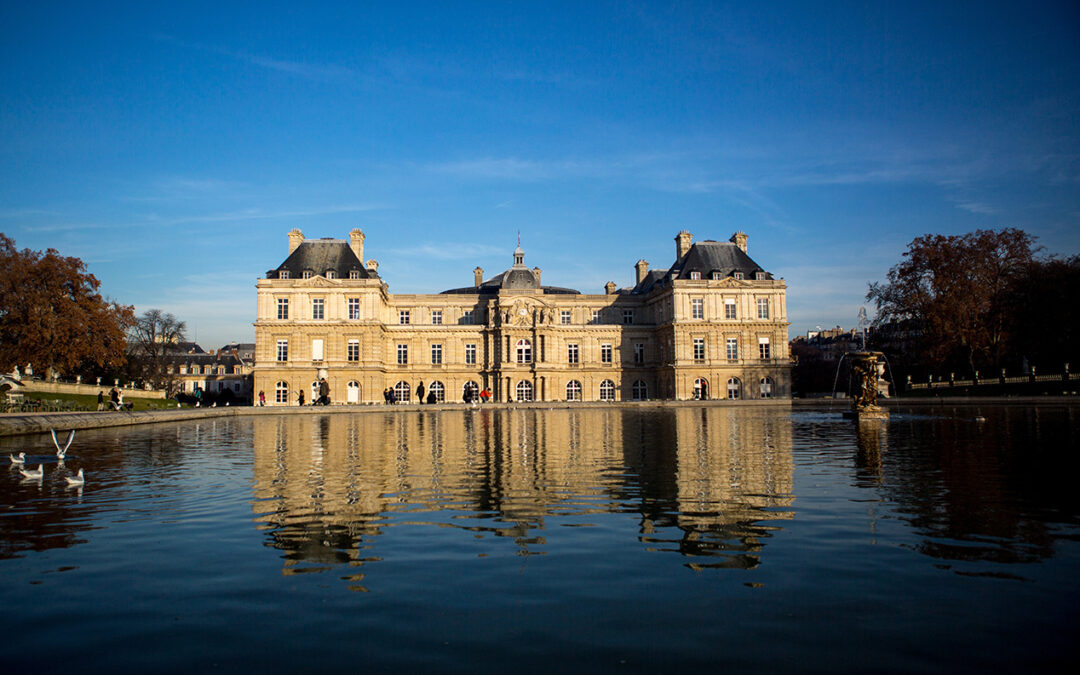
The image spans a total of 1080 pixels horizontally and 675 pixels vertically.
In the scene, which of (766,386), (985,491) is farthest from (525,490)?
(766,386)

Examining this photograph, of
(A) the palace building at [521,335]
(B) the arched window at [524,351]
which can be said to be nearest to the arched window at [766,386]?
(A) the palace building at [521,335]

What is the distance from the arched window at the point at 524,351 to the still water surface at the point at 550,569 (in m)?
53.4

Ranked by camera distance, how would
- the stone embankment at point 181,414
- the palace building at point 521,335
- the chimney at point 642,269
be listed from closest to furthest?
the stone embankment at point 181,414 → the palace building at point 521,335 → the chimney at point 642,269

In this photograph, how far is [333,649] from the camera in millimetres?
4539

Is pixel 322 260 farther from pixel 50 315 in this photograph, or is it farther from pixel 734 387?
pixel 734 387

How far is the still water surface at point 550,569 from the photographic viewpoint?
4.46 m

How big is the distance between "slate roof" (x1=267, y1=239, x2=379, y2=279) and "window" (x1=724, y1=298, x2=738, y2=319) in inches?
1261

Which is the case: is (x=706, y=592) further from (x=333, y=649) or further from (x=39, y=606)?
(x=39, y=606)

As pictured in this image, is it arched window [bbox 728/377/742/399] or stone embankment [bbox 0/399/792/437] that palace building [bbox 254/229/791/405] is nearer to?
arched window [bbox 728/377/742/399]

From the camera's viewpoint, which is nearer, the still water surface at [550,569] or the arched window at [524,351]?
the still water surface at [550,569]

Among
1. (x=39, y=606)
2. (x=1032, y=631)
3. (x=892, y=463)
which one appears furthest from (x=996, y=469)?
(x=39, y=606)

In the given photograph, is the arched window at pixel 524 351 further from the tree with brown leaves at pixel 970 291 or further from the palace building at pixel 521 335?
the tree with brown leaves at pixel 970 291

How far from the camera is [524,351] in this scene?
2616 inches

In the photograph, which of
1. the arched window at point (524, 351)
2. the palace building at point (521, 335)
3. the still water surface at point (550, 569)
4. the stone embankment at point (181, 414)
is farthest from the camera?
the arched window at point (524, 351)
